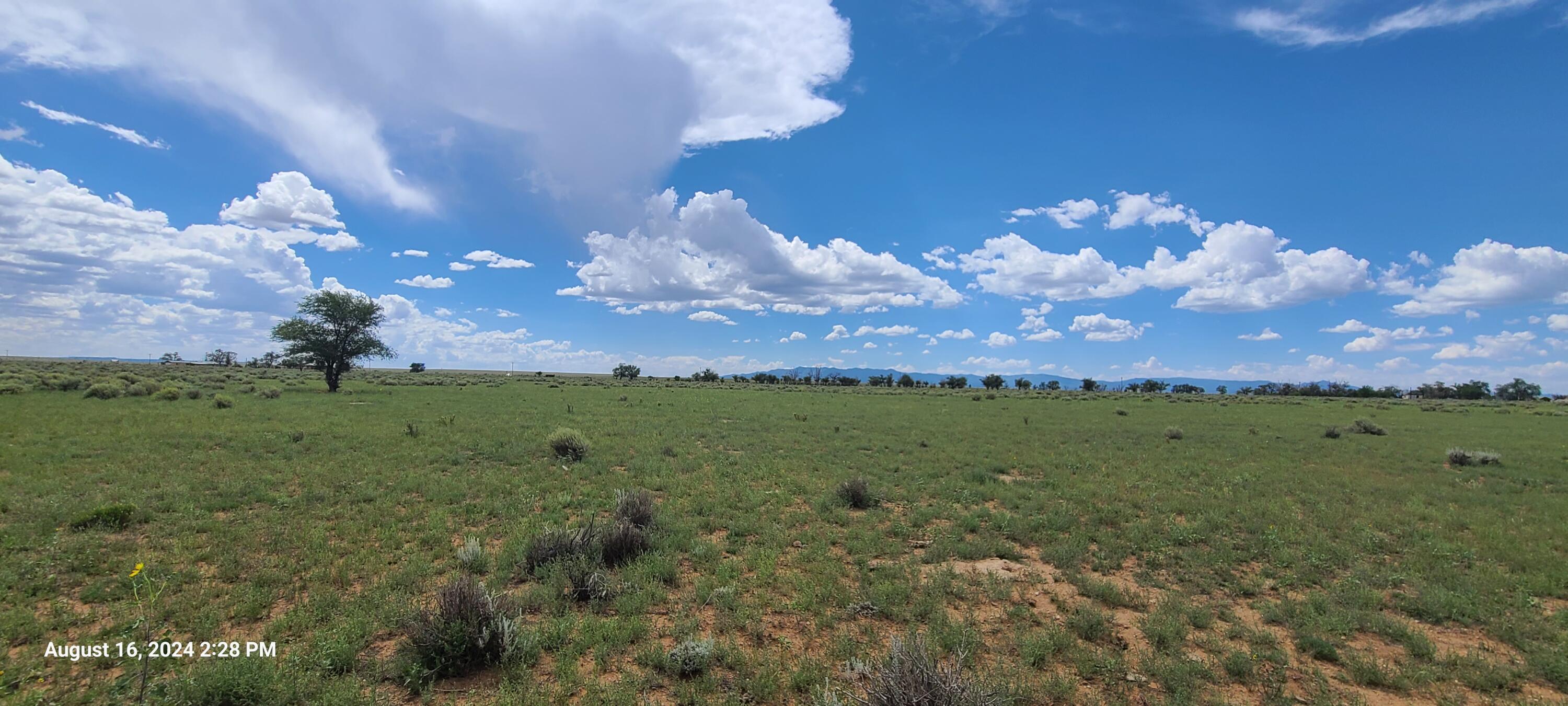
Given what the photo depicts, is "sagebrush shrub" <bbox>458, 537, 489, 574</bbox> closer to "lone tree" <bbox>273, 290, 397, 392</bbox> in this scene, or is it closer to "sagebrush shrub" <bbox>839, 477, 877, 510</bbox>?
"sagebrush shrub" <bbox>839, 477, 877, 510</bbox>

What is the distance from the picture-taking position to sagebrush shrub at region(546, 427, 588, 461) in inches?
653

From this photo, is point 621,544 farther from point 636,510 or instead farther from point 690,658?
point 690,658

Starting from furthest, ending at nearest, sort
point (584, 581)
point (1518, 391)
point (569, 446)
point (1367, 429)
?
1. point (1518, 391)
2. point (1367, 429)
3. point (569, 446)
4. point (584, 581)

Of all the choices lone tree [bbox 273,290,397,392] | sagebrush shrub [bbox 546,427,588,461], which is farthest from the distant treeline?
sagebrush shrub [bbox 546,427,588,461]

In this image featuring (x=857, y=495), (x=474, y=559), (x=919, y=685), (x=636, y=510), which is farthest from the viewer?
(x=857, y=495)

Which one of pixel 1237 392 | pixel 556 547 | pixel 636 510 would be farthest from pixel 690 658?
pixel 1237 392

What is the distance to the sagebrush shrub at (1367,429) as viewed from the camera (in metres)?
26.6

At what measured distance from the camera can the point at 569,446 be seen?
55.7 ft

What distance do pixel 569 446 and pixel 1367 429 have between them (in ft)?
119

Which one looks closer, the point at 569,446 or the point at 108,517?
the point at 108,517

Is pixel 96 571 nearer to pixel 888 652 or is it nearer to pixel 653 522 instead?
pixel 653 522

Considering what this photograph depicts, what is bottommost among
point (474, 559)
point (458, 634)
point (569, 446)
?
point (474, 559)

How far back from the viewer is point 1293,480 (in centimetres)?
1521

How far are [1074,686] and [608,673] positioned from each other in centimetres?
449
